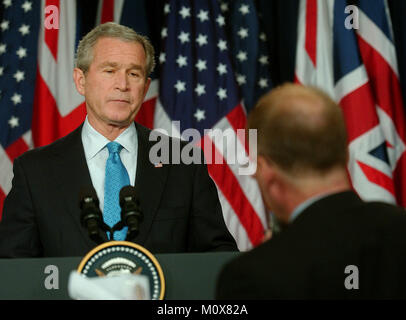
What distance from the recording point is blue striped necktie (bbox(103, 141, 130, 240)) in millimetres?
2457

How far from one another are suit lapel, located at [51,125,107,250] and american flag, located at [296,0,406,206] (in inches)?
87.8

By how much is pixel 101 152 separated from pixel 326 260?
5.32 ft

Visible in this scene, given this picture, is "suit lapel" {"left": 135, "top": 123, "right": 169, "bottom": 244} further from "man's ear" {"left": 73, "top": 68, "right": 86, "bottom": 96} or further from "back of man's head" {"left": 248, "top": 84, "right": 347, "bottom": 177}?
"back of man's head" {"left": 248, "top": 84, "right": 347, "bottom": 177}

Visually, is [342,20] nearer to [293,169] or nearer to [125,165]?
[125,165]

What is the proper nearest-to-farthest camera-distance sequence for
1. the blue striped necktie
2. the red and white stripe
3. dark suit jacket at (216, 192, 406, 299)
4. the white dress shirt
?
dark suit jacket at (216, 192, 406, 299) → the blue striped necktie → the white dress shirt → the red and white stripe

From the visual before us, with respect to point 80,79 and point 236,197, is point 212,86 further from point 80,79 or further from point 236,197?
point 80,79

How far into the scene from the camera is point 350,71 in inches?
176

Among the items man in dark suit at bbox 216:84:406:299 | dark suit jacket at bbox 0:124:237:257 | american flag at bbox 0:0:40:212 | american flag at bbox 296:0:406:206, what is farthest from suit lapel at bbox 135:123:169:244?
american flag at bbox 296:0:406:206

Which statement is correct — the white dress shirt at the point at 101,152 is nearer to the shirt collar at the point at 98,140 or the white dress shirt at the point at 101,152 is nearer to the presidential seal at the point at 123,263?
the shirt collar at the point at 98,140

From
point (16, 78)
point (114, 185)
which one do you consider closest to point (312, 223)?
point (114, 185)

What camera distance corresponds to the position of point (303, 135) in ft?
4.26

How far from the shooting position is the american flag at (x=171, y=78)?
4418mm
